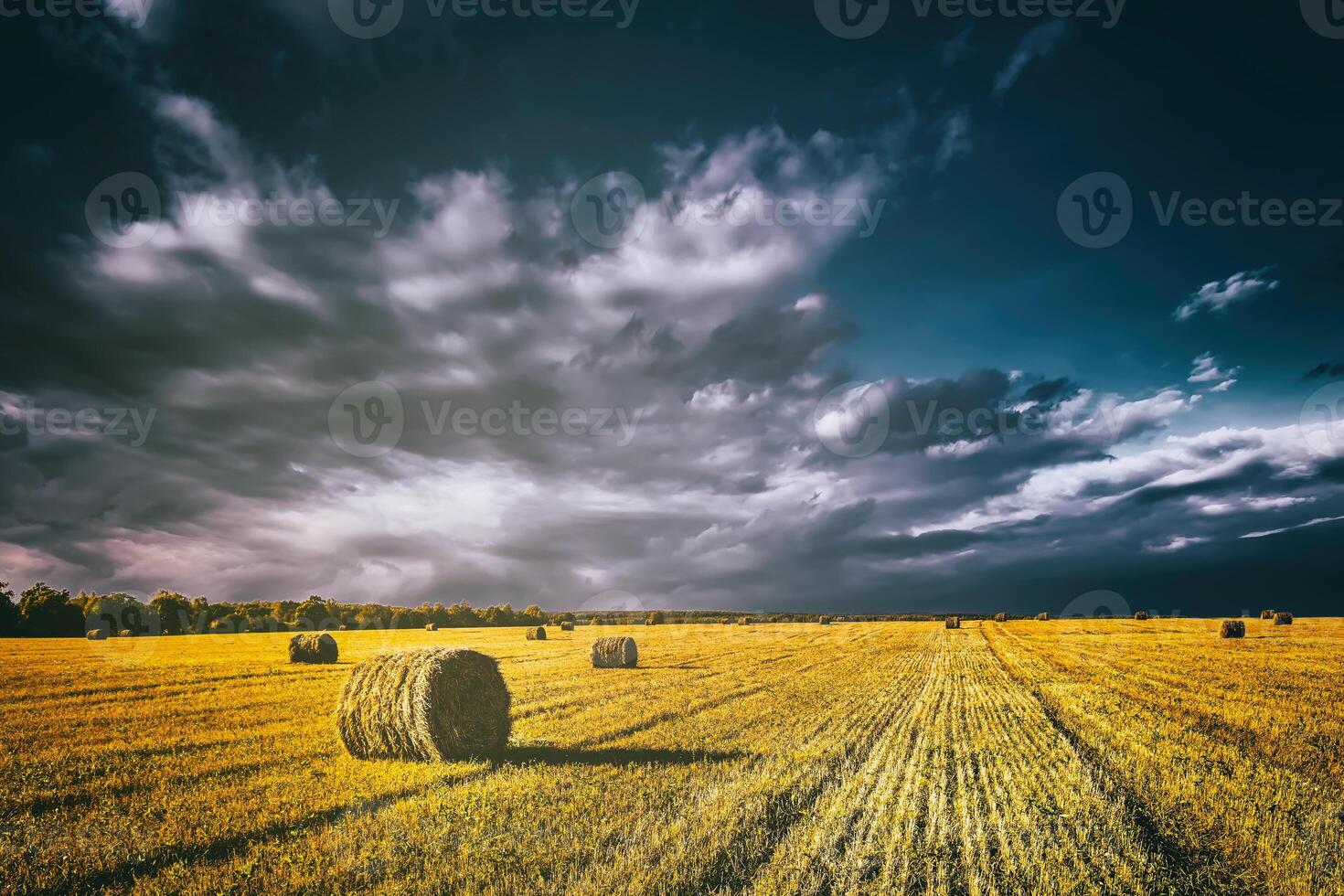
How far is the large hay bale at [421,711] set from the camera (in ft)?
37.2

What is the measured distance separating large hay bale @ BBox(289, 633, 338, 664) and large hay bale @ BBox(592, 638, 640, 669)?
43.5ft

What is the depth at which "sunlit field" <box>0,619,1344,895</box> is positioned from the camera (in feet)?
20.8

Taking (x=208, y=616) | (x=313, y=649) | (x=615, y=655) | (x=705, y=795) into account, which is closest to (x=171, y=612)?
(x=208, y=616)

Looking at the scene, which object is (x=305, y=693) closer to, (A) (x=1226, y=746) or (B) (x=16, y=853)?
(B) (x=16, y=853)

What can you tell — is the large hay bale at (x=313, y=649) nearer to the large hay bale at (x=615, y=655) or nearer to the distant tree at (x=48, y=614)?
the large hay bale at (x=615, y=655)

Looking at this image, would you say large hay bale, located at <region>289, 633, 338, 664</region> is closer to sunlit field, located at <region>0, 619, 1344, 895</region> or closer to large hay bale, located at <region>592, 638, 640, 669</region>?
sunlit field, located at <region>0, 619, 1344, 895</region>

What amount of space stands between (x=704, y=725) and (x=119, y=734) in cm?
1200

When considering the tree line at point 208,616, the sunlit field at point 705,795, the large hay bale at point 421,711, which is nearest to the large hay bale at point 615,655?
the sunlit field at point 705,795

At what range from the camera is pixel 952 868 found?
21.3 feet

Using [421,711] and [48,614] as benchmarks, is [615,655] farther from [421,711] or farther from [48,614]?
[48,614]

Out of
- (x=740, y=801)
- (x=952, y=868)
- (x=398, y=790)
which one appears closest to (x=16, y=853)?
(x=398, y=790)

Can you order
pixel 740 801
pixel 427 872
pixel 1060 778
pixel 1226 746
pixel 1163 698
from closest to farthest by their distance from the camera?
pixel 427 872, pixel 740 801, pixel 1060 778, pixel 1226 746, pixel 1163 698

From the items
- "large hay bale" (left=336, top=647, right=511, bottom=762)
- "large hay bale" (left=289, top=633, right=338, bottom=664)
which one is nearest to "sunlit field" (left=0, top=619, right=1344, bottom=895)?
"large hay bale" (left=336, top=647, right=511, bottom=762)

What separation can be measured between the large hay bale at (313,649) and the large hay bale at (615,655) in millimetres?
13255
